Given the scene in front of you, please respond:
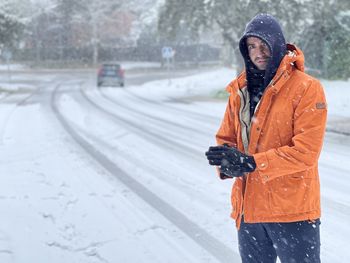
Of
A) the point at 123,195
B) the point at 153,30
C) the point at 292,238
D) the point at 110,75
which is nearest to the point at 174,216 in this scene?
the point at 123,195

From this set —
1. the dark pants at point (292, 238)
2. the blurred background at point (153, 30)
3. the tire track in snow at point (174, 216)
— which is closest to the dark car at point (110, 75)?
the blurred background at point (153, 30)

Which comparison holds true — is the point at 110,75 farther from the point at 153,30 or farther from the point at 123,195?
the point at 123,195

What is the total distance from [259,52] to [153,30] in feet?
169

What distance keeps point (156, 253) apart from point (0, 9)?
27.0 m

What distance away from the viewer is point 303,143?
235 cm

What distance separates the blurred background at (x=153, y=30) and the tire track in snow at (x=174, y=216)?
13183mm

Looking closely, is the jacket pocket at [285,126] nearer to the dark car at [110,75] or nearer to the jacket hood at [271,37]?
the jacket hood at [271,37]

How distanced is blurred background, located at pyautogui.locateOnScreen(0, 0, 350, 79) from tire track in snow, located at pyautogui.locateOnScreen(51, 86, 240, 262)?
1318cm

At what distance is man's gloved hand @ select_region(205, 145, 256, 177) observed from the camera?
2.42 m

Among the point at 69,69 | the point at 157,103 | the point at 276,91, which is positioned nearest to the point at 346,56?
the point at 157,103

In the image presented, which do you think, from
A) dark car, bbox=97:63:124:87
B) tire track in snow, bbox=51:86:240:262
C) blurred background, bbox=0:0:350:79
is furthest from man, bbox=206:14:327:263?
dark car, bbox=97:63:124:87

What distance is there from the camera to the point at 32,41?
55781 millimetres

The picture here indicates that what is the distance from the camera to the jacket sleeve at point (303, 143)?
7.72 ft

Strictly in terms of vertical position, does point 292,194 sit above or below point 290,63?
below
